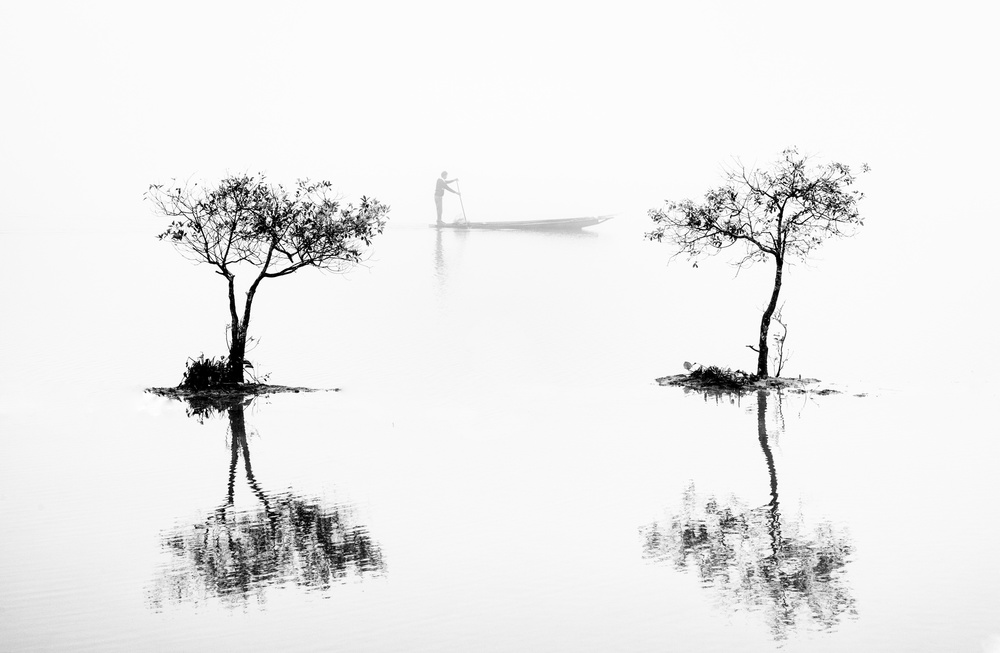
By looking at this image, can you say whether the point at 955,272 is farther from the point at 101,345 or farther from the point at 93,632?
the point at 93,632

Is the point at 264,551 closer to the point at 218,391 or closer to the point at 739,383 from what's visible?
the point at 218,391

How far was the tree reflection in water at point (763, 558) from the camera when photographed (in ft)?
57.4

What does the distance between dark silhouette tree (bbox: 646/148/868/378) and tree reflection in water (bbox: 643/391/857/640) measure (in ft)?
51.1

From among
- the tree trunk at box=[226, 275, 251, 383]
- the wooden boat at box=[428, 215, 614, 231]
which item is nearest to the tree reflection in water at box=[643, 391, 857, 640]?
the tree trunk at box=[226, 275, 251, 383]

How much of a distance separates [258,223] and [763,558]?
22579mm

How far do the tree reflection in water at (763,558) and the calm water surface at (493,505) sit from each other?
0.07 m

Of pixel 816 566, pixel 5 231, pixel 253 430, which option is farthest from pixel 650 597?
pixel 5 231

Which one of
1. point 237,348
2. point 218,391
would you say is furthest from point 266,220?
point 218,391

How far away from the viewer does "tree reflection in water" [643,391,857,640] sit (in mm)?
17500

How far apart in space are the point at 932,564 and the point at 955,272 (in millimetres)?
77540

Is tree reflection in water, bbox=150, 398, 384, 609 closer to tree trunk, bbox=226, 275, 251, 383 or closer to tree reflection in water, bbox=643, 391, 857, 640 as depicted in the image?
tree reflection in water, bbox=643, 391, 857, 640

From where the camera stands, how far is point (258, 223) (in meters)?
36.8

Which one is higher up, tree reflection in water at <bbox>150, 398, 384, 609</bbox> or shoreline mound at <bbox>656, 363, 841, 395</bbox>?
shoreline mound at <bbox>656, 363, 841, 395</bbox>

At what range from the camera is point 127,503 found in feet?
79.0
